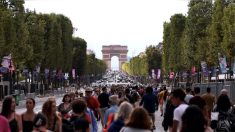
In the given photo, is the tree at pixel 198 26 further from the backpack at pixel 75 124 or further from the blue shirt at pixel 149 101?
the backpack at pixel 75 124

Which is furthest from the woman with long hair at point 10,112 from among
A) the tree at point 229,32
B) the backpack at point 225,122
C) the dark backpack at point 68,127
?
the tree at point 229,32

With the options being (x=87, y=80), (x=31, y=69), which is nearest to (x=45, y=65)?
(x=31, y=69)

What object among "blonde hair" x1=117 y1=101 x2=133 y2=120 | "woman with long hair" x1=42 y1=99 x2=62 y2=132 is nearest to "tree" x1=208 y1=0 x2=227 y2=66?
"woman with long hair" x1=42 y1=99 x2=62 y2=132

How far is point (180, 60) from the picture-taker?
99.9m

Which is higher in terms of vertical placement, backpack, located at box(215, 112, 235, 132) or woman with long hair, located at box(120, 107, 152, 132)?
woman with long hair, located at box(120, 107, 152, 132)

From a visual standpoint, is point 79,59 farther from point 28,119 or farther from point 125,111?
point 125,111

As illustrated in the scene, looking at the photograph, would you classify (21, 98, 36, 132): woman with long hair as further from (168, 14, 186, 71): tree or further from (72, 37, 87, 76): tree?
(72, 37, 87, 76): tree

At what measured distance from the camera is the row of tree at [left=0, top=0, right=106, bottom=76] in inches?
2469

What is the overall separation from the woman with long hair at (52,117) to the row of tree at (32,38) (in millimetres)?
46946

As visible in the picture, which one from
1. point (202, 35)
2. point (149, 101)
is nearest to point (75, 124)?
point (149, 101)

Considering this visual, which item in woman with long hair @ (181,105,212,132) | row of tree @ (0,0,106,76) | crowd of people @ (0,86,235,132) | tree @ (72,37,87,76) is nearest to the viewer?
woman with long hair @ (181,105,212,132)

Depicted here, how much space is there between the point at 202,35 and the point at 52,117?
67.6 metres

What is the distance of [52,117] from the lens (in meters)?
11.9

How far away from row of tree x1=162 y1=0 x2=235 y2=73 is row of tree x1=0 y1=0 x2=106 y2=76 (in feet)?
54.9
